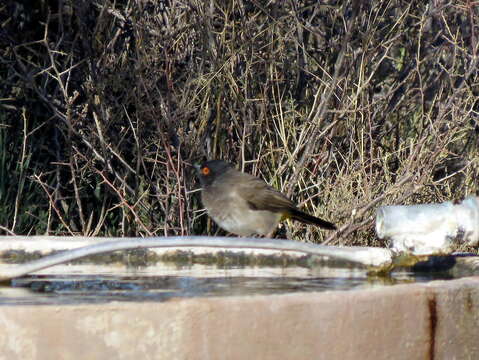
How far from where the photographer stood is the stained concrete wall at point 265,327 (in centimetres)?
275

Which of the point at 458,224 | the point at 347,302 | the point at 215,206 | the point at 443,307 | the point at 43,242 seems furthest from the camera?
the point at 215,206

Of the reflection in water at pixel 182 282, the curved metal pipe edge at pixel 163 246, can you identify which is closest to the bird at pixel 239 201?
the reflection in water at pixel 182 282

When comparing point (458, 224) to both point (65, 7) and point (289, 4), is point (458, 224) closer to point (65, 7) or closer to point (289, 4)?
point (289, 4)

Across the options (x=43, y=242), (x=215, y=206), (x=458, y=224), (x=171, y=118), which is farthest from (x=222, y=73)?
(x=458, y=224)

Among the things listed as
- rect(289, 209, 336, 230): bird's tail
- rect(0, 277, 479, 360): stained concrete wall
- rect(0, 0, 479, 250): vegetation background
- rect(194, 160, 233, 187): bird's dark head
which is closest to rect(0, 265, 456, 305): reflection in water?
rect(0, 277, 479, 360): stained concrete wall

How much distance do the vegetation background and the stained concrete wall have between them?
133 inches

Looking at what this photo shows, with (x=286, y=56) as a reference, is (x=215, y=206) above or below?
below

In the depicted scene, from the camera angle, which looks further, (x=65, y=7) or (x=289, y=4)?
(x=65, y=7)

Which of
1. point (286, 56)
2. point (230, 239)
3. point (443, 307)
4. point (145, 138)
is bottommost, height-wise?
point (443, 307)

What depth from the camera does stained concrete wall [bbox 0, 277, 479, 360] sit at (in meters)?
2.75

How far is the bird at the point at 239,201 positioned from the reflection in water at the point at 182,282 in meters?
2.27

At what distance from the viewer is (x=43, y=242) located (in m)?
4.59

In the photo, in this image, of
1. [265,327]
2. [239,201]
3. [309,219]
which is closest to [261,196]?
[239,201]

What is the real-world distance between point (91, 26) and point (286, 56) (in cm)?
163
